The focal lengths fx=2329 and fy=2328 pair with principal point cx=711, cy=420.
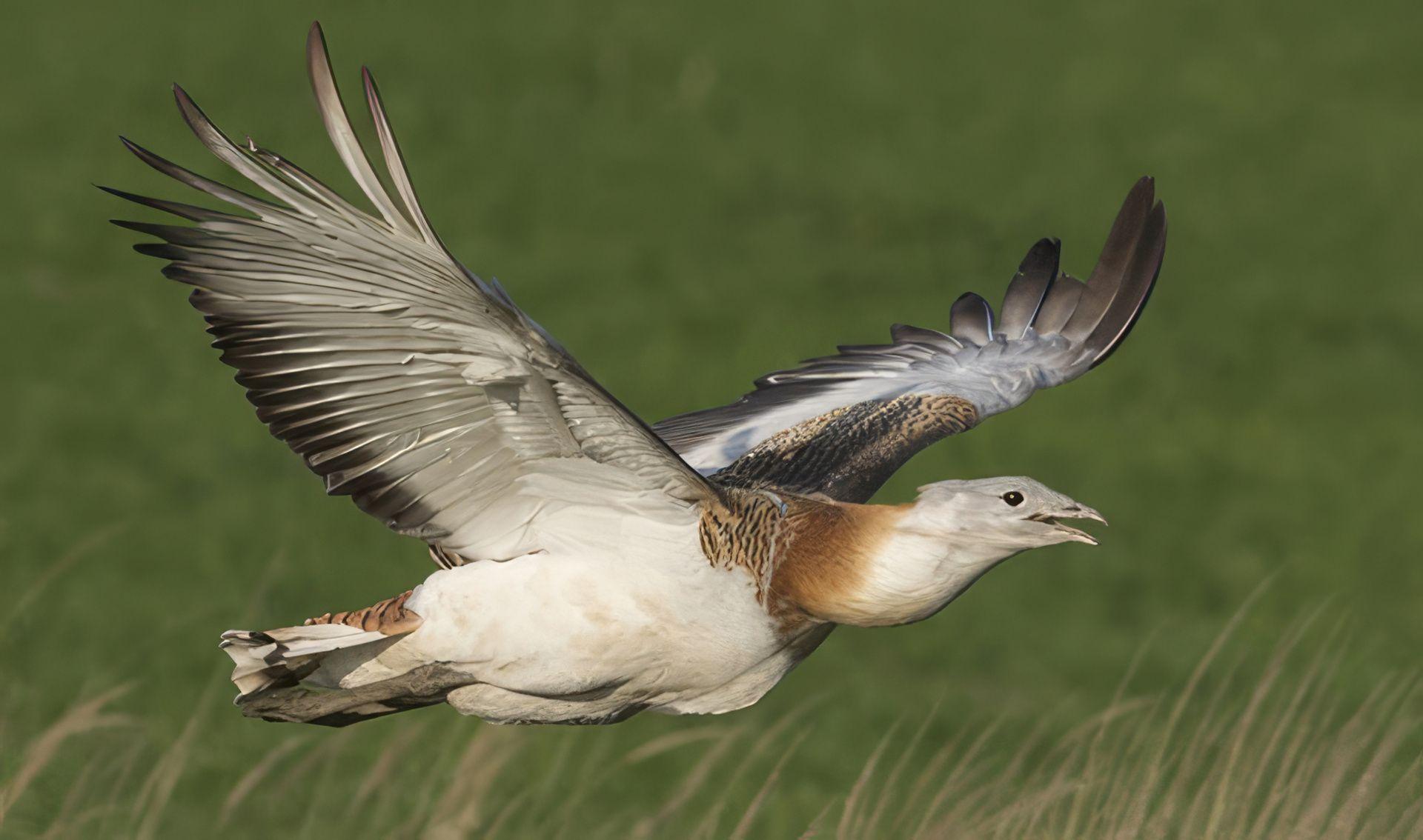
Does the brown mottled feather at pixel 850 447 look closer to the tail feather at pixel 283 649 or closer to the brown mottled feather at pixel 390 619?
the brown mottled feather at pixel 390 619

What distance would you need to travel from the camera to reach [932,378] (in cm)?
890

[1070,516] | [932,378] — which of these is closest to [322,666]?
[1070,516]

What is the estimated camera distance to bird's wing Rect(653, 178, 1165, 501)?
25.9 ft

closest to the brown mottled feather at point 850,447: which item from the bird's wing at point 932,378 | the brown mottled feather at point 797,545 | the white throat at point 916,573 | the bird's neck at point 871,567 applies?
the bird's wing at point 932,378

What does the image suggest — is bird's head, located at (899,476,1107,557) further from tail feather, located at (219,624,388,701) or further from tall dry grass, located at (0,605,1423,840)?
tail feather, located at (219,624,388,701)

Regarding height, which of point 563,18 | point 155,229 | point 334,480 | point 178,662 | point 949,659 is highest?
point 563,18

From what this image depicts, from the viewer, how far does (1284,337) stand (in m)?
16.7

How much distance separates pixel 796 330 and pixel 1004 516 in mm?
9694

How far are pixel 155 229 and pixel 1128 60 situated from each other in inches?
609

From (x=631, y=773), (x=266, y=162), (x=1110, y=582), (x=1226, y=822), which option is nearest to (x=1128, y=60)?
(x=1110, y=582)

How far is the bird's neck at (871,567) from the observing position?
6.34 meters

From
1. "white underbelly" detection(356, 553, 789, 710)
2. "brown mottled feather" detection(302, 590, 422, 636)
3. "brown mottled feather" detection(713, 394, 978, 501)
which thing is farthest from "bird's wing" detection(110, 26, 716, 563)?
"brown mottled feather" detection(713, 394, 978, 501)

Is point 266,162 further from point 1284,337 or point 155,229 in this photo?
point 1284,337

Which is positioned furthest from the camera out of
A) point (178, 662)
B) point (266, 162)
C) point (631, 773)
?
point (178, 662)
